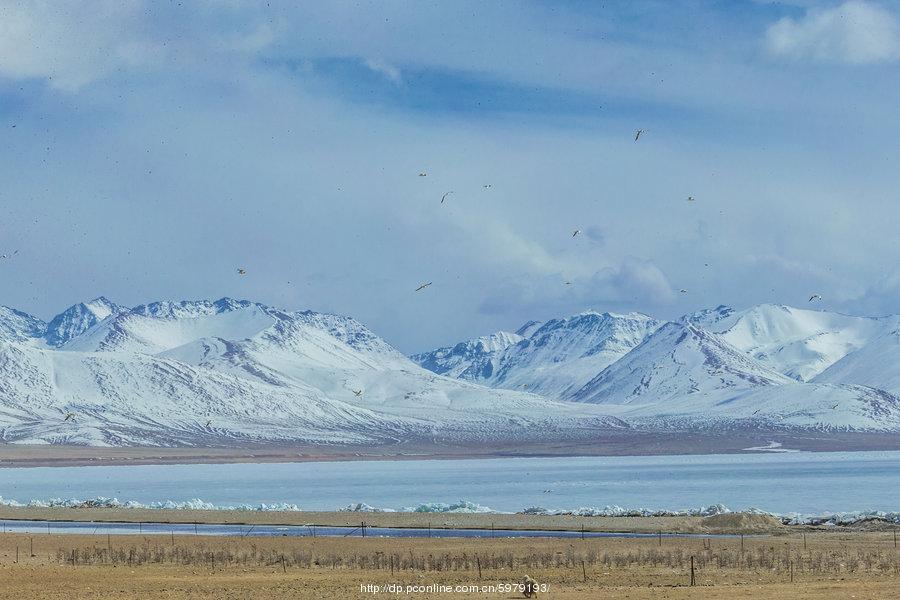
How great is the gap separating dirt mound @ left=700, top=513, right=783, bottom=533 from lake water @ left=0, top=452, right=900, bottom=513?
1590cm

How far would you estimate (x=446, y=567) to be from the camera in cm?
5150

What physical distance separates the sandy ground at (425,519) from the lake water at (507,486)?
12014 mm

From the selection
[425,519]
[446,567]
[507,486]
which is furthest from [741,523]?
[507,486]

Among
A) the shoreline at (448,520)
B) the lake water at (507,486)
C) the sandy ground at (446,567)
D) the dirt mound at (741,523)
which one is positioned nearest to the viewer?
the sandy ground at (446,567)

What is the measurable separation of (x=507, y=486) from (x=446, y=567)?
3312 inches

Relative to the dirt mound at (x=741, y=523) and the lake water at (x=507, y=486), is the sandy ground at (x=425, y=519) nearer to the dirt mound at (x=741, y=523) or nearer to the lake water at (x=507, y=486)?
the dirt mound at (x=741, y=523)

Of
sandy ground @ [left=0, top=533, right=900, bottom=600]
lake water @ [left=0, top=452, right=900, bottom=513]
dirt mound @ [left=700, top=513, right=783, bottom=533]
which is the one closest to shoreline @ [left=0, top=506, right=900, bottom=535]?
dirt mound @ [left=700, top=513, right=783, bottom=533]

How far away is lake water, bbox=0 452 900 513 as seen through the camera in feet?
340

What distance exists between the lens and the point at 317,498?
115m

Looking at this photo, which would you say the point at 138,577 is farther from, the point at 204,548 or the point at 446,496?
the point at 446,496

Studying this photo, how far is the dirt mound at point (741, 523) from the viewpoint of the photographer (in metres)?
72.9

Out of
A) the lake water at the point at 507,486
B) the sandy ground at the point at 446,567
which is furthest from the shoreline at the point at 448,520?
the lake water at the point at 507,486

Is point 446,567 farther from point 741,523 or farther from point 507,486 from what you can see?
point 507,486

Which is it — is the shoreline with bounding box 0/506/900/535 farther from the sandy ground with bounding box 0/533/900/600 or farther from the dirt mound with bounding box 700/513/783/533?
the sandy ground with bounding box 0/533/900/600
